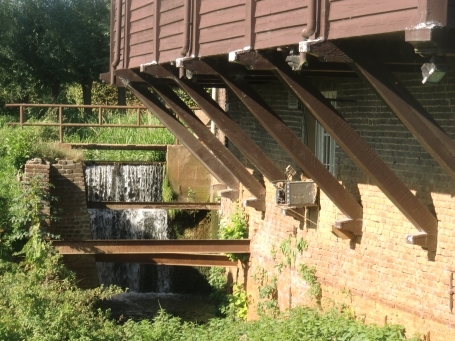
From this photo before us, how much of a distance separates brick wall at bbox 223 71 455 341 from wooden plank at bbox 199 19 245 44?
1902 mm

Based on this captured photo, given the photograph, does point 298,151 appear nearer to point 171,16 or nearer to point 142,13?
point 171,16

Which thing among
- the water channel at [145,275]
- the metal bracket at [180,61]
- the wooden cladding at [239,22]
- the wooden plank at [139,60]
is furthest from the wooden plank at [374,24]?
the water channel at [145,275]

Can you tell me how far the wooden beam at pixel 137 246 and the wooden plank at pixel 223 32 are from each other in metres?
4.70

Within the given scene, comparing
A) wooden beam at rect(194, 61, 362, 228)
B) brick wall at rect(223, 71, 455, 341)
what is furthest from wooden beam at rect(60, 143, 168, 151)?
wooden beam at rect(194, 61, 362, 228)

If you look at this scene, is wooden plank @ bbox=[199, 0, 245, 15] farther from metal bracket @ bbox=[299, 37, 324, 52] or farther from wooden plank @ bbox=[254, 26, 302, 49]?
metal bracket @ bbox=[299, 37, 324, 52]

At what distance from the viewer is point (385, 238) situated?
35.2 ft

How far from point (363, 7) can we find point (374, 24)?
269mm

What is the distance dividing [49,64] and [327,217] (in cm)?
2345

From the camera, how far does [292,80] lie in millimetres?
9477

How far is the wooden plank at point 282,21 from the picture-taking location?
866 centimetres

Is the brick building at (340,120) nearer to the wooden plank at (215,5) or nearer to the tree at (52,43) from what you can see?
the wooden plank at (215,5)

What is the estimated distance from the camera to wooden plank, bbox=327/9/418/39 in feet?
22.9

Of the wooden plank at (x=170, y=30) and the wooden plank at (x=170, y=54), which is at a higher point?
the wooden plank at (x=170, y=30)

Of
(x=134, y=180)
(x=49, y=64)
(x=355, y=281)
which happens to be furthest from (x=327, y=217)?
(x=49, y=64)
